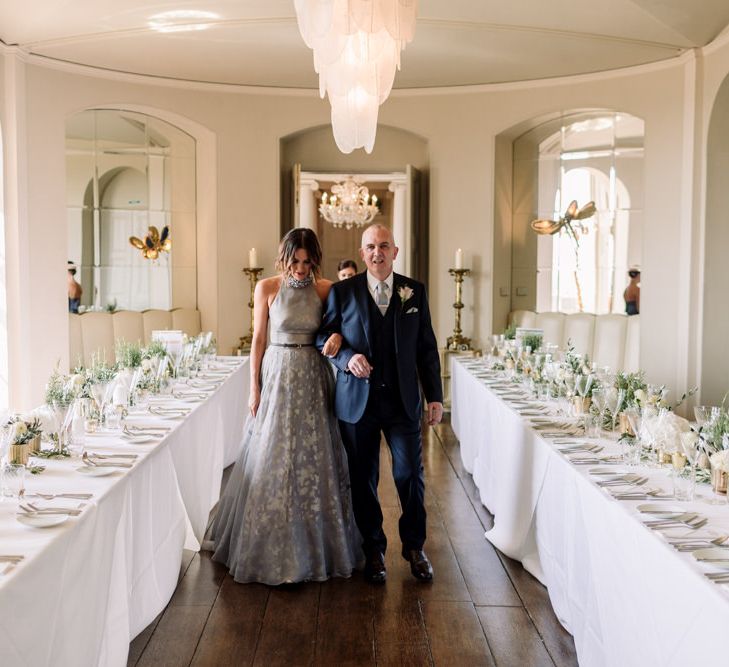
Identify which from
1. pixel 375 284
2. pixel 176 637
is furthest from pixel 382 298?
pixel 176 637

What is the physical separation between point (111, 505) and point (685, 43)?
651 centimetres

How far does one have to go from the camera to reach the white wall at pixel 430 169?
7566mm

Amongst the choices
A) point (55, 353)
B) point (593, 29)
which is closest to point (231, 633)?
point (55, 353)

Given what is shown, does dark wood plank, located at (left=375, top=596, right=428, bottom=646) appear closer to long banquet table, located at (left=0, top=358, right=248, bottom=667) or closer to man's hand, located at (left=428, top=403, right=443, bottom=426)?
man's hand, located at (left=428, top=403, right=443, bottom=426)

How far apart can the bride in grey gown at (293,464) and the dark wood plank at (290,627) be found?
9 centimetres

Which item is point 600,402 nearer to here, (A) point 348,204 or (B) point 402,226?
(B) point 402,226

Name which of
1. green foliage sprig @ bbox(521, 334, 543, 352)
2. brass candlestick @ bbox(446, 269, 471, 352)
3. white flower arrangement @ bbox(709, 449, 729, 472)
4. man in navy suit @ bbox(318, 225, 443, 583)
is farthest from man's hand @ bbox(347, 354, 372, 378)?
brass candlestick @ bbox(446, 269, 471, 352)

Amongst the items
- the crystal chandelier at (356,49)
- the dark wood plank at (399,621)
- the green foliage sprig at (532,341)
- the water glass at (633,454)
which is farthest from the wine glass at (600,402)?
the green foliage sprig at (532,341)

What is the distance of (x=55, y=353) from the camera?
25.4 ft

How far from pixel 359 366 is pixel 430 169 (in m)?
5.93

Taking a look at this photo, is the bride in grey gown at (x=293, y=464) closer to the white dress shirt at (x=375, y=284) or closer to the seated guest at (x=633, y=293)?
the white dress shirt at (x=375, y=284)

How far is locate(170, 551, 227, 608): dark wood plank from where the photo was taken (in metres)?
3.63

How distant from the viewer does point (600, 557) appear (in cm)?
273

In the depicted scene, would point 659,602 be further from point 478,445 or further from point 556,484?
point 478,445
